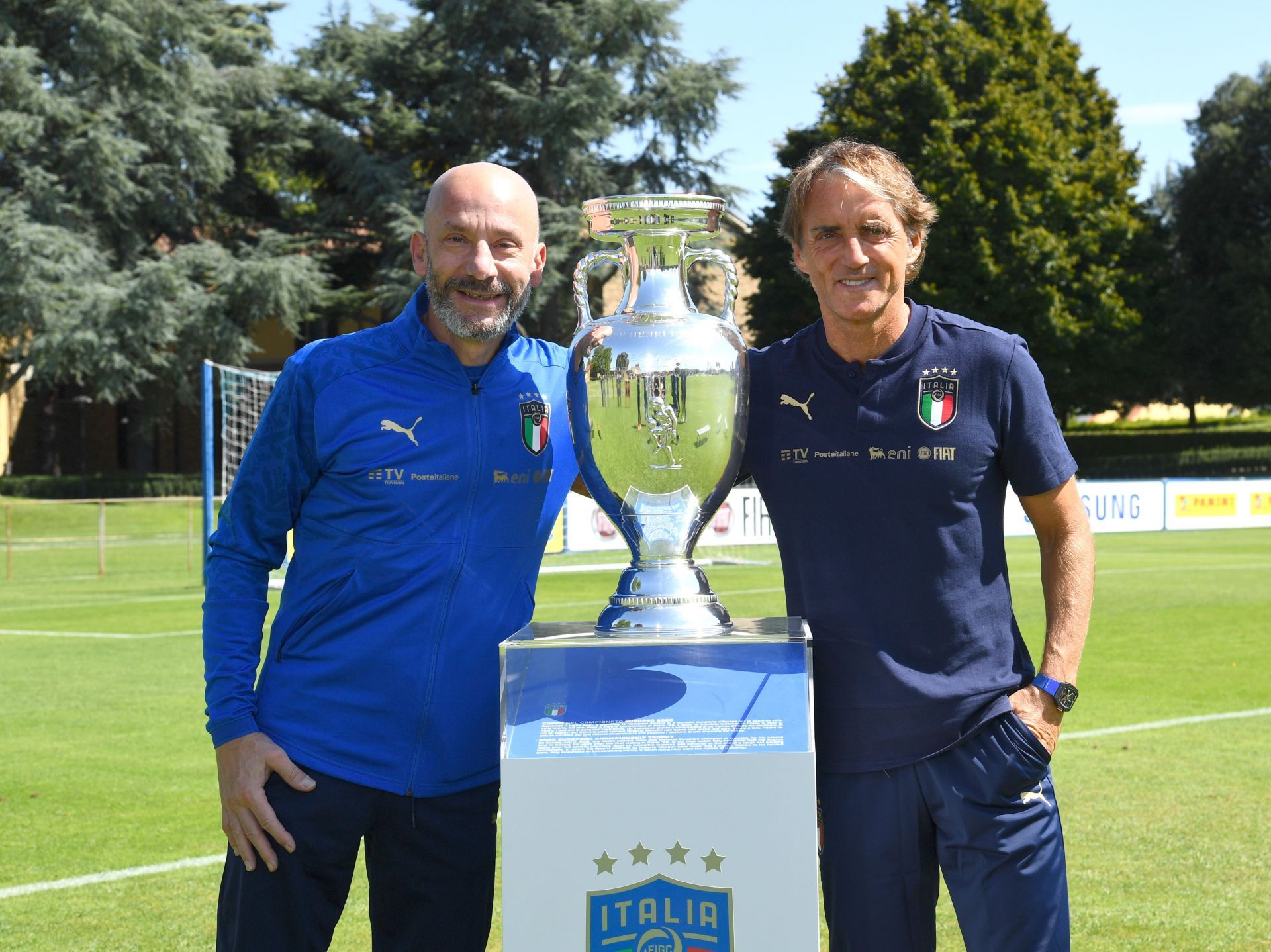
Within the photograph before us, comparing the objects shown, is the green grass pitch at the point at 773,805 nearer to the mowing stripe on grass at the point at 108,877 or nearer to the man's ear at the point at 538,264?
the mowing stripe on grass at the point at 108,877

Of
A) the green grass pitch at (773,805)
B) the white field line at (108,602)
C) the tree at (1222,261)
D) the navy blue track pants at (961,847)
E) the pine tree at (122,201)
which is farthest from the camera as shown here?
the tree at (1222,261)

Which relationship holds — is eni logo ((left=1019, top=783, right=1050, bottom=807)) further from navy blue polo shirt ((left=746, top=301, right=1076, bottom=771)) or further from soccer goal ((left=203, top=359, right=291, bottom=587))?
soccer goal ((left=203, top=359, right=291, bottom=587))

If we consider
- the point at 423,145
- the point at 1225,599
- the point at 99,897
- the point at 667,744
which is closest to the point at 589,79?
the point at 423,145

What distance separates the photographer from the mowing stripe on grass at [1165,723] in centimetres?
773

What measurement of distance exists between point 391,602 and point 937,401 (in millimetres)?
1219

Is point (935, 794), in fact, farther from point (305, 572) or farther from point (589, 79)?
point (589, 79)

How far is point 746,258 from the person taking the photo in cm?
3803

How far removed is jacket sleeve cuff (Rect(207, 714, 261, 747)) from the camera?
9.14 ft

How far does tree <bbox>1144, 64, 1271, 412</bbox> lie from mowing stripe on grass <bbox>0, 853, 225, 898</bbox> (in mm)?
35907

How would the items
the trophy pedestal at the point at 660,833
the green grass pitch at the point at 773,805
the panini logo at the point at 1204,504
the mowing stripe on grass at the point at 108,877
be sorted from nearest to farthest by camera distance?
the trophy pedestal at the point at 660,833
the green grass pitch at the point at 773,805
the mowing stripe on grass at the point at 108,877
the panini logo at the point at 1204,504

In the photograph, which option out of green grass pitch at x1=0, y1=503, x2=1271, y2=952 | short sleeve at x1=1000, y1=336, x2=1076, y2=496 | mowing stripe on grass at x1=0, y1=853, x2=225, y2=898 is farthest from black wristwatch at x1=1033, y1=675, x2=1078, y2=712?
mowing stripe on grass at x1=0, y1=853, x2=225, y2=898

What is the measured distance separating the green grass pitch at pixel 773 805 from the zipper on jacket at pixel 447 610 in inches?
73.0

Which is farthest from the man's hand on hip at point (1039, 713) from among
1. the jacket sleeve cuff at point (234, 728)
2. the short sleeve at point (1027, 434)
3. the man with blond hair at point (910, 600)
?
the jacket sleeve cuff at point (234, 728)

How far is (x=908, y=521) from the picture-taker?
8.91ft
